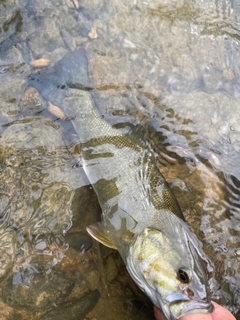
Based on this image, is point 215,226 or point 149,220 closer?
point 149,220

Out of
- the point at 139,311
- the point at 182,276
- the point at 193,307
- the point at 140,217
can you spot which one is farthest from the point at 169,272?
the point at 139,311

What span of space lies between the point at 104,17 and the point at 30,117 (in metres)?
1.53

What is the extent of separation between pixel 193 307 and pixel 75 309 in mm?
1171

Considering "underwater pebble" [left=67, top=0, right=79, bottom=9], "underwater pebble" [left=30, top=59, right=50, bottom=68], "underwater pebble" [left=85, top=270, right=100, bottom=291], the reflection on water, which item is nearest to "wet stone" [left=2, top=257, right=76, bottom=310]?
the reflection on water

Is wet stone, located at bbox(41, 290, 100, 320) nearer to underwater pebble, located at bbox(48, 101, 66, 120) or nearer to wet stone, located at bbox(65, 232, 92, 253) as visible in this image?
wet stone, located at bbox(65, 232, 92, 253)

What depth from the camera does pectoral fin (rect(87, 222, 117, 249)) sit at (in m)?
3.34

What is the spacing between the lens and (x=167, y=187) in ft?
11.3

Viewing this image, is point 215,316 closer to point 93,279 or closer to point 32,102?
point 93,279

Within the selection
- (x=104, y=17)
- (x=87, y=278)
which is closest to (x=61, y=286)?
(x=87, y=278)

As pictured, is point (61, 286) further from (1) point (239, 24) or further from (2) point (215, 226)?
(1) point (239, 24)

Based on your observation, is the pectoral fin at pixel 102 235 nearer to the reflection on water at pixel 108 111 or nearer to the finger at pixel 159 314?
the reflection on water at pixel 108 111

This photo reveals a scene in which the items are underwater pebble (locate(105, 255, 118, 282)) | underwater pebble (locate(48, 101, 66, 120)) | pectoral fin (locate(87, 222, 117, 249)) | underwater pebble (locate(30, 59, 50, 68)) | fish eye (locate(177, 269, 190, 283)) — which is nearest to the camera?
fish eye (locate(177, 269, 190, 283))

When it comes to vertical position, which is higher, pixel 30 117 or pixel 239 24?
pixel 239 24

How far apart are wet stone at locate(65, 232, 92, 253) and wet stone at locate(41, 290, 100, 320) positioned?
1.42 ft
